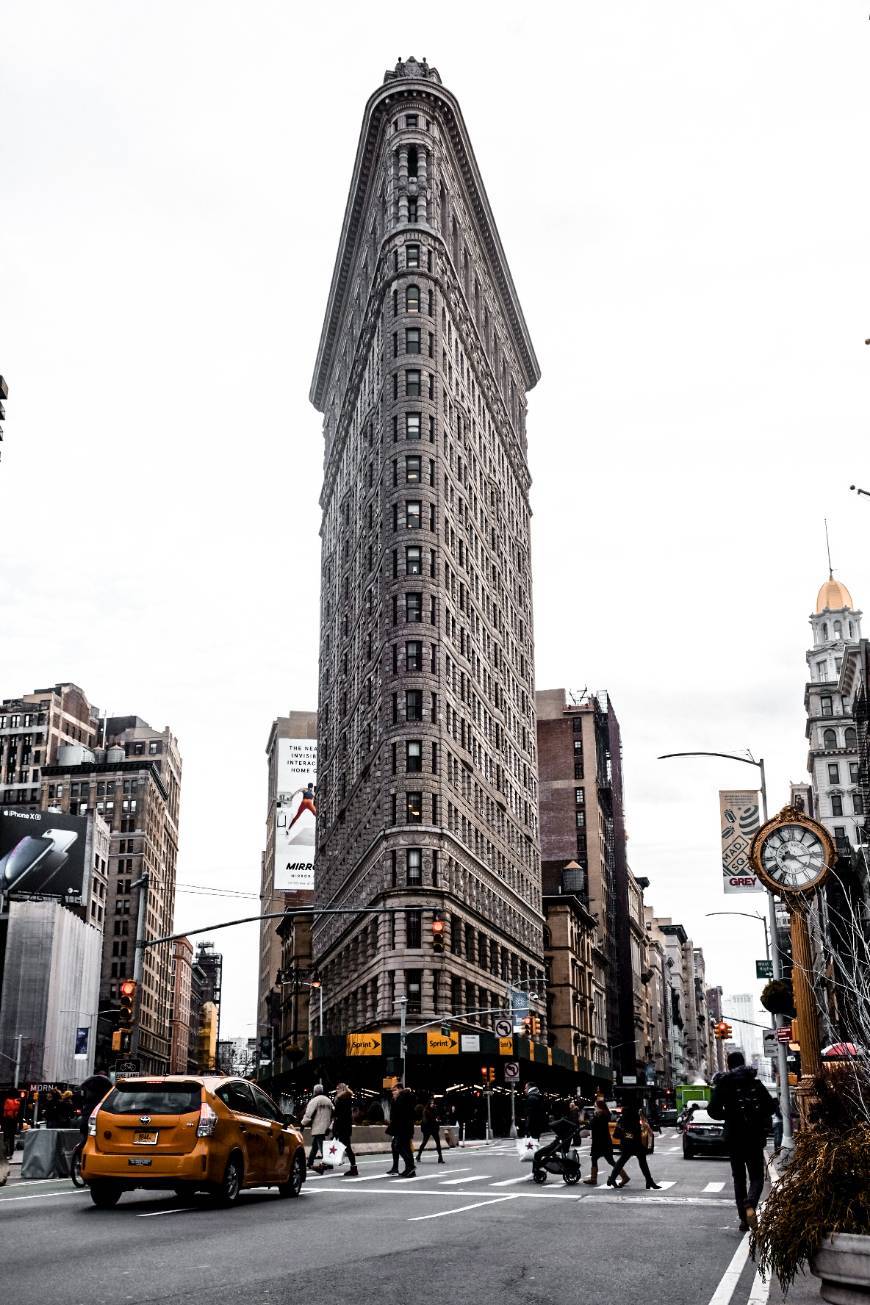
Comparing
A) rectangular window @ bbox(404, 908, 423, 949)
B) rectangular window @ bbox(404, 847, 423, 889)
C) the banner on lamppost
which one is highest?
rectangular window @ bbox(404, 847, 423, 889)

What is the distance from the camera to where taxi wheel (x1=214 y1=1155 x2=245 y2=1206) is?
17.1 metres

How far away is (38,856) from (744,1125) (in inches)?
4346

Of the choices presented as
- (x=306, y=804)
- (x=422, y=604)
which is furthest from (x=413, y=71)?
(x=306, y=804)

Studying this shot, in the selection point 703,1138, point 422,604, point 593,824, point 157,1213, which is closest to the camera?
point 157,1213

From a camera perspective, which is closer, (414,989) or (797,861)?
(797,861)

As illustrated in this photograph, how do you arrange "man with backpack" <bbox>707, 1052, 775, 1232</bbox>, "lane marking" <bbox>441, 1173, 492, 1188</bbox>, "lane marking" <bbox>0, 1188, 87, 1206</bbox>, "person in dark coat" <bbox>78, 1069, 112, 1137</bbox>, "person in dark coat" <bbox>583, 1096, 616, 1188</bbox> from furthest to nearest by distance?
"person in dark coat" <bbox>78, 1069, 112, 1137</bbox>, "person in dark coat" <bbox>583, 1096, 616, 1188</bbox>, "lane marking" <bbox>441, 1173, 492, 1188</bbox>, "lane marking" <bbox>0, 1188, 87, 1206</bbox>, "man with backpack" <bbox>707, 1052, 775, 1232</bbox>

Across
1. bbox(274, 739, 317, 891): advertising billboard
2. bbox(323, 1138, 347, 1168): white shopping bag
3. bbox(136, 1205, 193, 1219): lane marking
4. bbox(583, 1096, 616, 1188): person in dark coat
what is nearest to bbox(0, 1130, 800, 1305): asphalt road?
bbox(136, 1205, 193, 1219): lane marking

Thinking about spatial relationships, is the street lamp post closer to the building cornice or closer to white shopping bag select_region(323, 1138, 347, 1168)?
white shopping bag select_region(323, 1138, 347, 1168)

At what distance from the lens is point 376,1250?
12477mm

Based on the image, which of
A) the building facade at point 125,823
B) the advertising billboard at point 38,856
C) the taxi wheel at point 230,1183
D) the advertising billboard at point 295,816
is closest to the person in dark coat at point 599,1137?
the taxi wheel at point 230,1183

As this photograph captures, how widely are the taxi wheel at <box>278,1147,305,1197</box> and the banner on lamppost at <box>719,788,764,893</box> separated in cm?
1265

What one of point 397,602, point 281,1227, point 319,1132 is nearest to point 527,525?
point 397,602

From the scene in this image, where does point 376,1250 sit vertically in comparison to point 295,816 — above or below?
below

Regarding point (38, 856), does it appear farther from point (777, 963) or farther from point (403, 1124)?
point (403, 1124)
